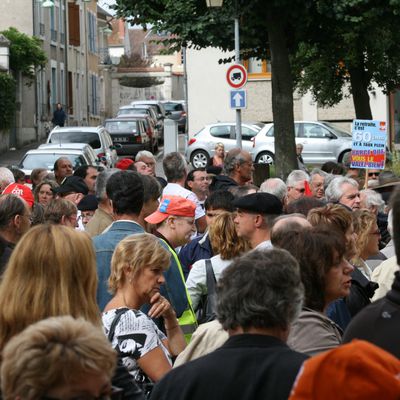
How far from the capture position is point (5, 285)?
14.3ft

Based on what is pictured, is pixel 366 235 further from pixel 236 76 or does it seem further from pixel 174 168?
pixel 236 76

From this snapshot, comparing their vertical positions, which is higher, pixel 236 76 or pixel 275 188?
pixel 236 76

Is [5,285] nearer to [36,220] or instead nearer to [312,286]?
[312,286]

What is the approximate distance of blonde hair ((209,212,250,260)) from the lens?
25.1 ft

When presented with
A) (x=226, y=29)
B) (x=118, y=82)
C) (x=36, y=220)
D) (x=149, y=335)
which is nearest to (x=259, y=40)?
(x=226, y=29)

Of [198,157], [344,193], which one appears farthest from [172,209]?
[198,157]

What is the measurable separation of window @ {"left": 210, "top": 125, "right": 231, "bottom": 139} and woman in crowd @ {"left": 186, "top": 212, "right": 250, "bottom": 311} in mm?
29741

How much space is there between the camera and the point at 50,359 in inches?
126

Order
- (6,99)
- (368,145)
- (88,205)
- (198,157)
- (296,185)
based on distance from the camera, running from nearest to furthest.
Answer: (88,205)
(296,185)
(368,145)
(198,157)
(6,99)

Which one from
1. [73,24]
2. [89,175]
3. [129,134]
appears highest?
[73,24]

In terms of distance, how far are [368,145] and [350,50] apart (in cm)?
1344

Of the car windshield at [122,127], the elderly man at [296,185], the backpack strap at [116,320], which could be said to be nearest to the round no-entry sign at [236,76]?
the elderly man at [296,185]

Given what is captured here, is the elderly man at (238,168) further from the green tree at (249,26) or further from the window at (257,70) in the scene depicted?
the window at (257,70)

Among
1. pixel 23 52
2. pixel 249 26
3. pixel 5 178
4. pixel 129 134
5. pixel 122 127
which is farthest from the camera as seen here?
pixel 23 52
